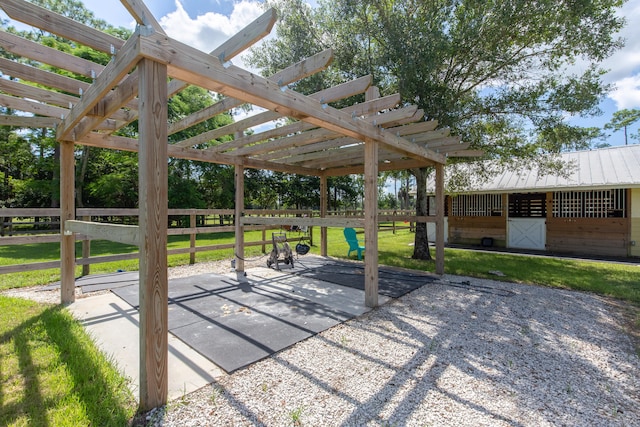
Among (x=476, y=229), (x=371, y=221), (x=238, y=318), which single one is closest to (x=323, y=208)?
(x=371, y=221)

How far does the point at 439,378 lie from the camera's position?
243 cm

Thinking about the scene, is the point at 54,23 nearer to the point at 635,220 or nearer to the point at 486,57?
the point at 486,57

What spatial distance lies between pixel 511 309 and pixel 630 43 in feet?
21.8

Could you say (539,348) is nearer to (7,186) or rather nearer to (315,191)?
(315,191)

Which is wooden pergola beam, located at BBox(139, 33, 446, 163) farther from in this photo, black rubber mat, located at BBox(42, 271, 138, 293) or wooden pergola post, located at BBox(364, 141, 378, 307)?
black rubber mat, located at BBox(42, 271, 138, 293)

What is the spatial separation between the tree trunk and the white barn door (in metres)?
5.29

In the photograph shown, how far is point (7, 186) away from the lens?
1722 cm

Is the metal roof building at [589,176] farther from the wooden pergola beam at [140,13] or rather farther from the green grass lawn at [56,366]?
the wooden pergola beam at [140,13]

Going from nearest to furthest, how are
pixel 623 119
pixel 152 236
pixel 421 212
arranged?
pixel 152 236
pixel 421 212
pixel 623 119

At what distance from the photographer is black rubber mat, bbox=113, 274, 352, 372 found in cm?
286

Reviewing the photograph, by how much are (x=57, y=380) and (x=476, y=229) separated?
521 inches

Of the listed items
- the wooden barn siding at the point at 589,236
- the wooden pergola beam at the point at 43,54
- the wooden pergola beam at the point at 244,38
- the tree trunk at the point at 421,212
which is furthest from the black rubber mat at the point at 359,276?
the wooden barn siding at the point at 589,236

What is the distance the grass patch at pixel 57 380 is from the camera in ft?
6.17

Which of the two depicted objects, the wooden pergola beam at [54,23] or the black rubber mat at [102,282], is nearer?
the wooden pergola beam at [54,23]
